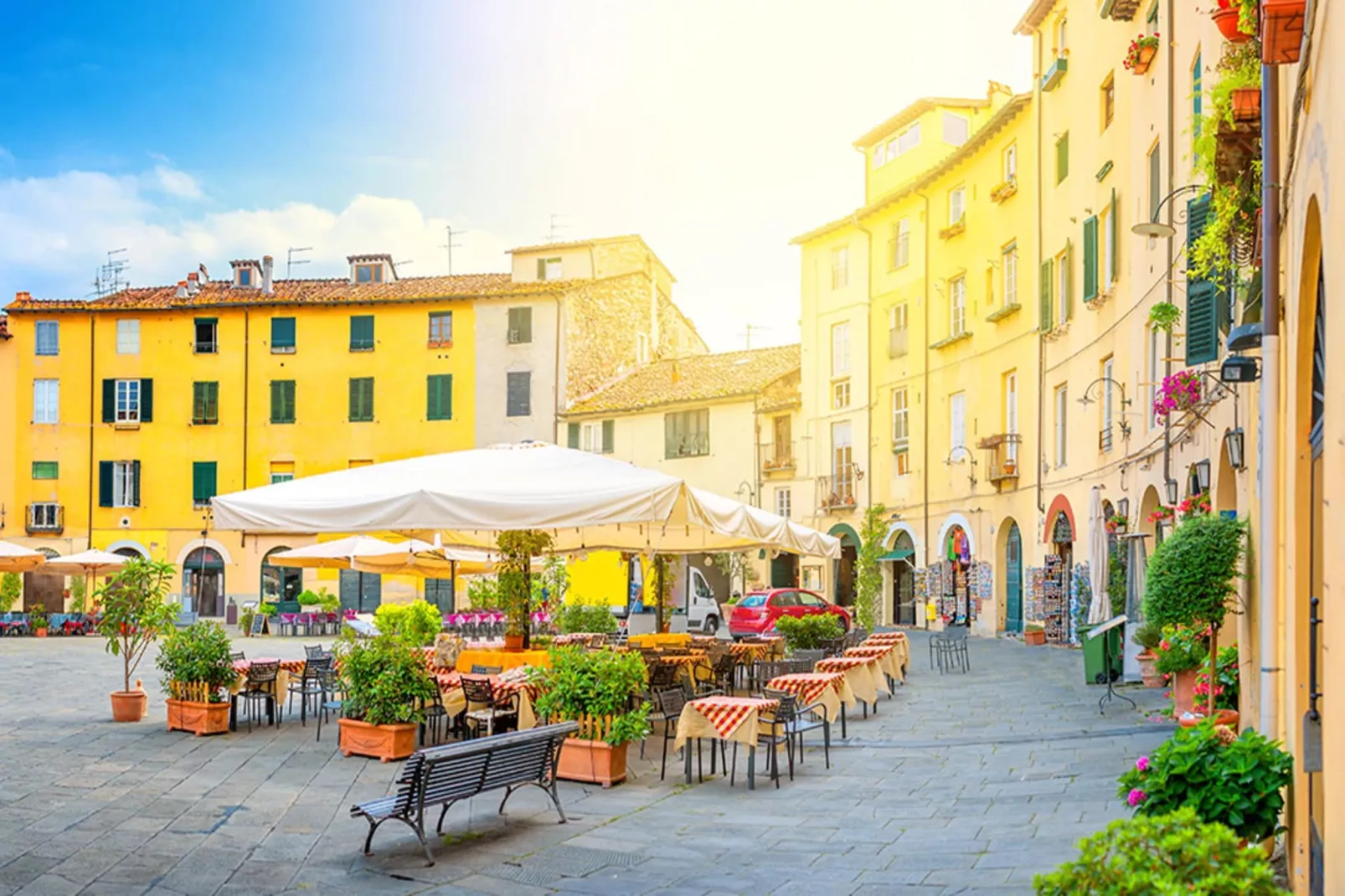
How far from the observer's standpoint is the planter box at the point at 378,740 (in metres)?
10.9

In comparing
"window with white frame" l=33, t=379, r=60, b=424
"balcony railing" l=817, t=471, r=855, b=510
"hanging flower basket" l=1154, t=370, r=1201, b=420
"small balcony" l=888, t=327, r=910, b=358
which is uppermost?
"small balcony" l=888, t=327, r=910, b=358

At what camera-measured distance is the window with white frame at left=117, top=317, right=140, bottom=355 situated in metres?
44.3

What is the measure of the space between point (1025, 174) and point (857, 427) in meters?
10.5

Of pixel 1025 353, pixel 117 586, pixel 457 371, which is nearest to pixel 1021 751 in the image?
pixel 117 586

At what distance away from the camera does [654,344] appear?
162 ft

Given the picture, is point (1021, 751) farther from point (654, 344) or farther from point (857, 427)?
point (654, 344)

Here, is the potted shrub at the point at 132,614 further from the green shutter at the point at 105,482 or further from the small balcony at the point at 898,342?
the green shutter at the point at 105,482

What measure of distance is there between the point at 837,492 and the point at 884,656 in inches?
847

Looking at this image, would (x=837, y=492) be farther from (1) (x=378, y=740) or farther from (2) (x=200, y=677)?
(1) (x=378, y=740)

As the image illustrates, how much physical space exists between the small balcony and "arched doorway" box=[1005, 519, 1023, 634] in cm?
713

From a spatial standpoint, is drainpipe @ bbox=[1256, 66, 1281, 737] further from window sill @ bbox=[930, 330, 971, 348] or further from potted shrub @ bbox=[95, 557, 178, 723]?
window sill @ bbox=[930, 330, 971, 348]

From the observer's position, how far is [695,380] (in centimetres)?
4356

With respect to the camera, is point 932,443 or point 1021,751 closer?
point 1021,751

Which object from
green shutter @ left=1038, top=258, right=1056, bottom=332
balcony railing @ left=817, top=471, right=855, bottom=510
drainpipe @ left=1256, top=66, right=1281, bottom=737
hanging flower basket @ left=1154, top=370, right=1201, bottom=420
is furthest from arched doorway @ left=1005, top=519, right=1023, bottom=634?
drainpipe @ left=1256, top=66, right=1281, bottom=737
